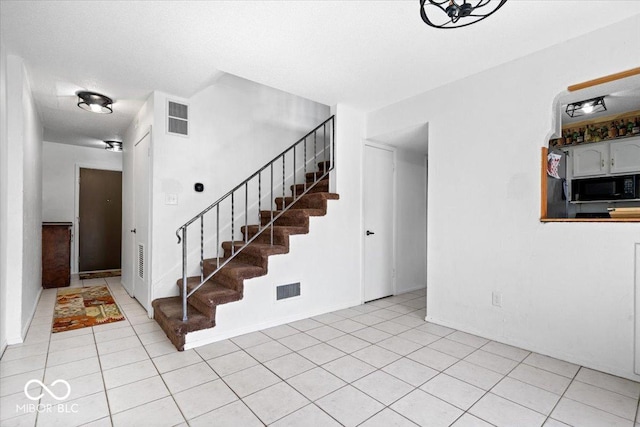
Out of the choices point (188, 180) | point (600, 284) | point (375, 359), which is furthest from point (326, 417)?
point (188, 180)

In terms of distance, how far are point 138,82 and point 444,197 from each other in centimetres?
359

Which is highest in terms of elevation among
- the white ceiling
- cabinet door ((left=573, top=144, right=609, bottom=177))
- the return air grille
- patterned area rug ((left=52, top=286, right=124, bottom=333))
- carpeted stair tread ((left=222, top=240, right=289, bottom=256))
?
the white ceiling

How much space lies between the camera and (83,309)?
397 cm

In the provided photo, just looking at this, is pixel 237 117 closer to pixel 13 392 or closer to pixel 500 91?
pixel 500 91

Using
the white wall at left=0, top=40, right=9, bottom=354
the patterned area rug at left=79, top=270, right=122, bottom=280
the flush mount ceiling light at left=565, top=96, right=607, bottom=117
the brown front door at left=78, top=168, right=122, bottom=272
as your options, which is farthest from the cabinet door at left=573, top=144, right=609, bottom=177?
the brown front door at left=78, top=168, right=122, bottom=272

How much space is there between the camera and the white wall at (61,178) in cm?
609

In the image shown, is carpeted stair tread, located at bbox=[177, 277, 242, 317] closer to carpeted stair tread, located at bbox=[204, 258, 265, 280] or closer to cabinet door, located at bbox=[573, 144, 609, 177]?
carpeted stair tread, located at bbox=[204, 258, 265, 280]

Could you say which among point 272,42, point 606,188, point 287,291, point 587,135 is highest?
point 272,42

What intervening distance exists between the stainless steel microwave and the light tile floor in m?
2.84

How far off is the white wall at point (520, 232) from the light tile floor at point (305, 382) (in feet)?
0.86

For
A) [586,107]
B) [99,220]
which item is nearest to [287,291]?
[586,107]

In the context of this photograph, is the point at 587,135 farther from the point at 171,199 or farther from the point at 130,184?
the point at 130,184

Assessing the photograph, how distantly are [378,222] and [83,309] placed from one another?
405cm

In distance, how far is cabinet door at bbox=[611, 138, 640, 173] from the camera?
405cm
